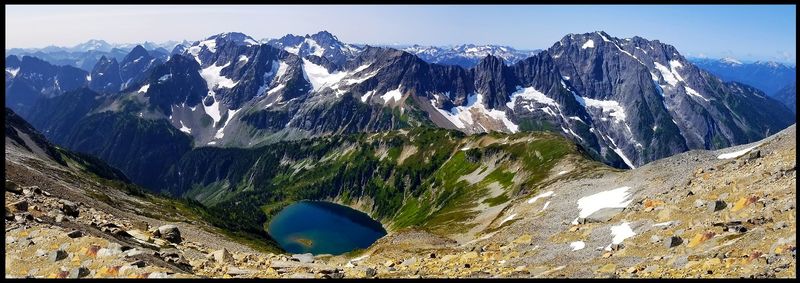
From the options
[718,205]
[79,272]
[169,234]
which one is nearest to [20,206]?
[169,234]

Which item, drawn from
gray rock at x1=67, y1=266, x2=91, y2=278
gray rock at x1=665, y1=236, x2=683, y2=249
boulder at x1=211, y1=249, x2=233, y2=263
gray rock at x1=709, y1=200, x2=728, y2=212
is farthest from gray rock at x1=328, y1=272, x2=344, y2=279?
gray rock at x1=709, y1=200, x2=728, y2=212

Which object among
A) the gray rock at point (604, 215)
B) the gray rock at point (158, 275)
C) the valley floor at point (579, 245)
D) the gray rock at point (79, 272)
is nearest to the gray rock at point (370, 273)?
the valley floor at point (579, 245)

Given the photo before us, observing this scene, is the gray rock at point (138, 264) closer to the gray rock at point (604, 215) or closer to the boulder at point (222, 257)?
the boulder at point (222, 257)

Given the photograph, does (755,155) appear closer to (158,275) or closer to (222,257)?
(222,257)

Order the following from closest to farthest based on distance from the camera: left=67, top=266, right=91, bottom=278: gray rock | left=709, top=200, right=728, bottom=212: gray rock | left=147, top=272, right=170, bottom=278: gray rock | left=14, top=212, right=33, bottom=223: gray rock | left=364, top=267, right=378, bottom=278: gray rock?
left=147, top=272, right=170, bottom=278: gray rock < left=67, top=266, right=91, bottom=278: gray rock < left=364, top=267, right=378, bottom=278: gray rock < left=14, top=212, right=33, bottom=223: gray rock < left=709, top=200, right=728, bottom=212: gray rock

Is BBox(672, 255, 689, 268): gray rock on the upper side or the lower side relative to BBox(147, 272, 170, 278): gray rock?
lower

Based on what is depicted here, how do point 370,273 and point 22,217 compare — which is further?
point 22,217

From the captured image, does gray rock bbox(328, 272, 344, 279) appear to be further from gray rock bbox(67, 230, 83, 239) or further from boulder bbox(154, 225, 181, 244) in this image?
boulder bbox(154, 225, 181, 244)
